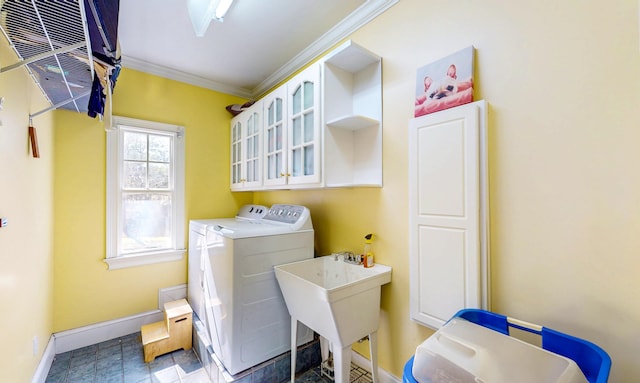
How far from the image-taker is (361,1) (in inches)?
73.3

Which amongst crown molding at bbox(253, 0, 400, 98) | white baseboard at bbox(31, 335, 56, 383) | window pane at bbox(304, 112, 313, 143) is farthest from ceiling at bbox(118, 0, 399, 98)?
white baseboard at bbox(31, 335, 56, 383)

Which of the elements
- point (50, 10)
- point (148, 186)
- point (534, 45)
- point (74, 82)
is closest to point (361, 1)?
point (534, 45)

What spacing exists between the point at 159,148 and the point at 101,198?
73 cm

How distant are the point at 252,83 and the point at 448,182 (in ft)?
8.77

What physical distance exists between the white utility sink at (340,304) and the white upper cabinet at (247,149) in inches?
45.0

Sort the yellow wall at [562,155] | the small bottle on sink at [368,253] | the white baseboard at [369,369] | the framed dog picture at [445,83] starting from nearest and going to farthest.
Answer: the yellow wall at [562,155] → the framed dog picture at [445,83] → the white baseboard at [369,369] → the small bottle on sink at [368,253]

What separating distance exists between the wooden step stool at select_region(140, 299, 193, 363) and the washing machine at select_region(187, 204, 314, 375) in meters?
0.26

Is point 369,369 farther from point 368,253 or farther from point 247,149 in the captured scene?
point 247,149

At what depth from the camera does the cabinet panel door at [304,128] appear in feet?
6.07

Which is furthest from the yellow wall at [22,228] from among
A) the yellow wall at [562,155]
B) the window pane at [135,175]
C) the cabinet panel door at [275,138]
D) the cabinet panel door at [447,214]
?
the yellow wall at [562,155]

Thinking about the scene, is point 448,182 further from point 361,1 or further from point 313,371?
point 313,371

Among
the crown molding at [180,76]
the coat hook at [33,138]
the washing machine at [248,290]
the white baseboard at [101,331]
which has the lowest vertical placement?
the white baseboard at [101,331]

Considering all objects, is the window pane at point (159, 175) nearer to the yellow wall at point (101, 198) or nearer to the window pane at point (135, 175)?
the window pane at point (135, 175)

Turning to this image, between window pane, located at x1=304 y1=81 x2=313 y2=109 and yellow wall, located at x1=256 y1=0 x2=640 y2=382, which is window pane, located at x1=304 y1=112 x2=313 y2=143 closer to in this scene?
window pane, located at x1=304 y1=81 x2=313 y2=109
